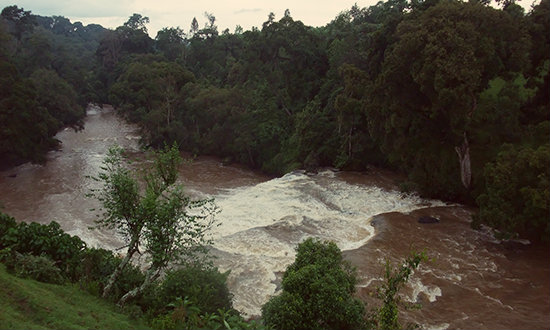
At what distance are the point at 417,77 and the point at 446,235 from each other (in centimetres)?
579

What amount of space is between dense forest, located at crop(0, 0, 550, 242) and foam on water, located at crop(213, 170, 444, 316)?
95.8 inches

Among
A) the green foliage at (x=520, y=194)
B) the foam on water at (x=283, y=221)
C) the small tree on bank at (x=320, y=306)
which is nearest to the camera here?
the small tree on bank at (x=320, y=306)

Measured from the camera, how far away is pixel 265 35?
29.5 m

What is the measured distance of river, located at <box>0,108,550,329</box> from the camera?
10.5 meters

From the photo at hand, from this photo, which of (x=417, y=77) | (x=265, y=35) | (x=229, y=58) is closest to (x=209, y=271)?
(x=417, y=77)

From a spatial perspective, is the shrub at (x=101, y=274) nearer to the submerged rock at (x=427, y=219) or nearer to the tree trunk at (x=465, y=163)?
the submerged rock at (x=427, y=219)

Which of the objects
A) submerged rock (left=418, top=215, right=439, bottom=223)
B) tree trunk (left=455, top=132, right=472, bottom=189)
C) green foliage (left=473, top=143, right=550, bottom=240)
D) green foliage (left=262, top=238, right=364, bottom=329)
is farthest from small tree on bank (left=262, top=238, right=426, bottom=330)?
tree trunk (left=455, top=132, right=472, bottom=189)

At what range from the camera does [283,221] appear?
15.5m

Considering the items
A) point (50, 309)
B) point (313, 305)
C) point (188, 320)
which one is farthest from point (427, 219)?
point (50, 309)

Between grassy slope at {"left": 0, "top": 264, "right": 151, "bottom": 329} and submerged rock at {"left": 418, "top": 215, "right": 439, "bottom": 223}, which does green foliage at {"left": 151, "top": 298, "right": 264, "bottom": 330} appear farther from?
submerged rock at {"left": 418, "top": 215, "right": 439, "bottom": 223}

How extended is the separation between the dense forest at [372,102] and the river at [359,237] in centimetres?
125

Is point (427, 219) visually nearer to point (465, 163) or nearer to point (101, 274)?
point (465, 163)

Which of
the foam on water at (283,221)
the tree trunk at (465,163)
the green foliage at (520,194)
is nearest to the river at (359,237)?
the foam on water at (283,221)

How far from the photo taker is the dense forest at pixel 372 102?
15133 millimetres
